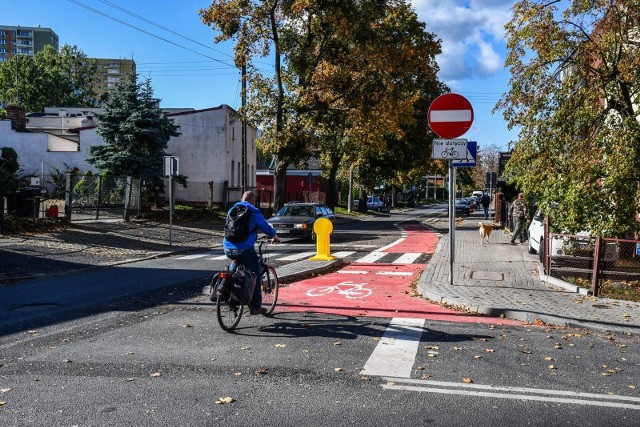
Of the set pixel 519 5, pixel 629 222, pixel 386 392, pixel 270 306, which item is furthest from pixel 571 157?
pixel 386 392

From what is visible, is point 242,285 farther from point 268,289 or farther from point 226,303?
point 268,289

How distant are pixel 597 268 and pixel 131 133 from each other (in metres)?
23.4

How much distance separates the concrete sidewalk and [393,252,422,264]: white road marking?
1.21 metres

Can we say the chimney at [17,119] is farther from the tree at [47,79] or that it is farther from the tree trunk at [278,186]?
the tree at [47,79]

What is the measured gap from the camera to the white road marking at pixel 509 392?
4.95 meters

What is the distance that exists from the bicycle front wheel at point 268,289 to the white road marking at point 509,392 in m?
3.38

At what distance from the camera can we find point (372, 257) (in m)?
17.1

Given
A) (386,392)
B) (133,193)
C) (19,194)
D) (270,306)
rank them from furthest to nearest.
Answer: (133,193), (19,194), (270,306), (386,392)

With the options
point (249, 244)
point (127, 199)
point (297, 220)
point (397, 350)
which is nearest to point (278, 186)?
point (127, 199)

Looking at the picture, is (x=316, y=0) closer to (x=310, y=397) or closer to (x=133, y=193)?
(x=133, y=193)

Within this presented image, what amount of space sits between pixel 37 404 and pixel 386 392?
8.92 feet

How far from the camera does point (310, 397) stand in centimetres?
495

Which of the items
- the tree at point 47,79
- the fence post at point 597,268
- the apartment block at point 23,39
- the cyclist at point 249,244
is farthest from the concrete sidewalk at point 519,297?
the apartment block at point 23,39

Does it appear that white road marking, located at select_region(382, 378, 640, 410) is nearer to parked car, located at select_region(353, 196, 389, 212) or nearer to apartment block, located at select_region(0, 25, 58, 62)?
parked car, located at select_region(353, 196, 389, 212)
